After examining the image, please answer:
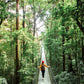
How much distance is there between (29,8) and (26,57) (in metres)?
4.86

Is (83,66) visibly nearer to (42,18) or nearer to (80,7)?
(80,7)

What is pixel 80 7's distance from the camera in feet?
9.56

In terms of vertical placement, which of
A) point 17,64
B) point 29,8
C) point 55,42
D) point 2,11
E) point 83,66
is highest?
point 29,8

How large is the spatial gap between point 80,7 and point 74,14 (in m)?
0.29

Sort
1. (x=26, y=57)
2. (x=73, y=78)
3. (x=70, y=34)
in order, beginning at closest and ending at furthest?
(x=70, y=34) < (x=73, y=78) < (x=26, y=57)

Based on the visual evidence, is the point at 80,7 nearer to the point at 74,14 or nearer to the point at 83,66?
the point at 74,14

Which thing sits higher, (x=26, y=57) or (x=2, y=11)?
(x=2, y=11)

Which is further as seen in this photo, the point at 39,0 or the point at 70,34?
the point at 39,0

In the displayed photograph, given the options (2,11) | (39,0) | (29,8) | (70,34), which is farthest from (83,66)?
(29,8)

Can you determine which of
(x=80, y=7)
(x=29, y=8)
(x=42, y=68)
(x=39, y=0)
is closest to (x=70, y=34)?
(x=80, y=7)

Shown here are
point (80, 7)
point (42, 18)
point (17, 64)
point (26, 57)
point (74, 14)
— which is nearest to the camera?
point (80, 7)

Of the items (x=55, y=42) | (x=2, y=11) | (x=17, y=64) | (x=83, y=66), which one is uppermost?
(x=2, y=11)

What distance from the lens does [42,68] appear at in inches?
180

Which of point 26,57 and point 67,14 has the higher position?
point 67,14
